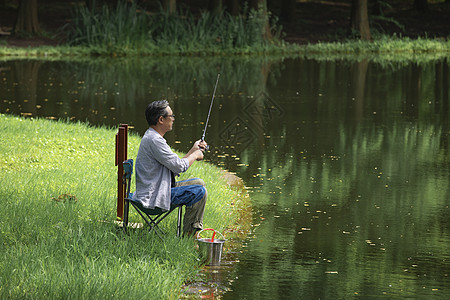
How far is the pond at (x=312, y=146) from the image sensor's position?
7.34 m

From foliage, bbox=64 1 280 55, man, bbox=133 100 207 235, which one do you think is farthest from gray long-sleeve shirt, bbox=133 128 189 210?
foliage, bbox=64 1 280 55

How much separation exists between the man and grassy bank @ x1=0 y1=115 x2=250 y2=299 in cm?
34

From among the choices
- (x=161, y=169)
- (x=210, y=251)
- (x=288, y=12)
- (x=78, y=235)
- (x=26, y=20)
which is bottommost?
(x=210, y=251)

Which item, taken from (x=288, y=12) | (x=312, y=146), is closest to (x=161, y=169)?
(x=312, y=146)

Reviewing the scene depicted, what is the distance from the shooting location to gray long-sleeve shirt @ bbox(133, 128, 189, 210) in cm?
711

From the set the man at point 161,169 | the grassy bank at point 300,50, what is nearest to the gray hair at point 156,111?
the man at point 161,169

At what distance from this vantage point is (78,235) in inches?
283

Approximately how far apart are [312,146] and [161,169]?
684 centimetres

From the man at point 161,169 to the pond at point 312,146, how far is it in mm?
736

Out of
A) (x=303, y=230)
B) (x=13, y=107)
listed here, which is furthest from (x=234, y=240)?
(x=13, y=107)

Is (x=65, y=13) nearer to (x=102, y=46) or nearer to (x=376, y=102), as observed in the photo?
(x=102, y=46)

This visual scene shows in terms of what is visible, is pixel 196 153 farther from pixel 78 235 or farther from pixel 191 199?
pixel 78 235

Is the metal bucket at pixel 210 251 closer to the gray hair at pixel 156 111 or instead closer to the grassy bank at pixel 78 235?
the grassy bank at pixel 78 235

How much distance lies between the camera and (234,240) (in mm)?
8281
